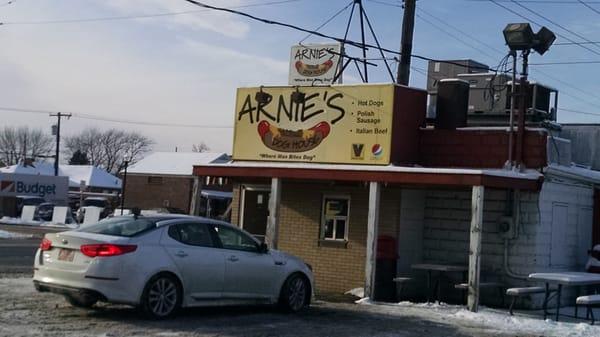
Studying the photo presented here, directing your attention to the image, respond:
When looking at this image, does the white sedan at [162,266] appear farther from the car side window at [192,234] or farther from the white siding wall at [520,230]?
the white siding wall at [520,230]

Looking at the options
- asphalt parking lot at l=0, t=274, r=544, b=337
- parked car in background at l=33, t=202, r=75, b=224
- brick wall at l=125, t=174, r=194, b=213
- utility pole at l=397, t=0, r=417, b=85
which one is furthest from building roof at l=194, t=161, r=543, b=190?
brick wall at l=125, t=174, r=194, b=213

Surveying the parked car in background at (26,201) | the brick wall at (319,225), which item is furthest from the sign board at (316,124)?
the parked car in background at (26,201)

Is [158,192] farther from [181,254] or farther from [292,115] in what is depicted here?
[181,254]

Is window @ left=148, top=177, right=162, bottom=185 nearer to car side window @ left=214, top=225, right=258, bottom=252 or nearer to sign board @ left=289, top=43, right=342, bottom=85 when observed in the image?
sign board @ left=289, top=43, right=342, bottom=85

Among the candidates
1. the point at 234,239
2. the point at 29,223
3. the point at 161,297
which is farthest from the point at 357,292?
the point at 29,223

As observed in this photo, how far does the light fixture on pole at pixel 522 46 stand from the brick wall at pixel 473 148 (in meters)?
0.20

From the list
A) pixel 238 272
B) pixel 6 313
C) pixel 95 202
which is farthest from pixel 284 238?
pixel 95 202

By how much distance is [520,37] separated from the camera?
1644 cm

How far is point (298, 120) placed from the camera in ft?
58.3

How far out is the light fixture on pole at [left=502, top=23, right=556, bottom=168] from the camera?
16.1 meters

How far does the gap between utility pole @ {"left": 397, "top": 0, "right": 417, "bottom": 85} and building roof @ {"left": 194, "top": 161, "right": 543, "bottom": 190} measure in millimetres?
4990

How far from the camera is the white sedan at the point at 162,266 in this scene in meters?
10.7

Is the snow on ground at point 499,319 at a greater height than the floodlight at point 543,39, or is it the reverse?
the floodlight at point 543,39

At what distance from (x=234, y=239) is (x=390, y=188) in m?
5.71
